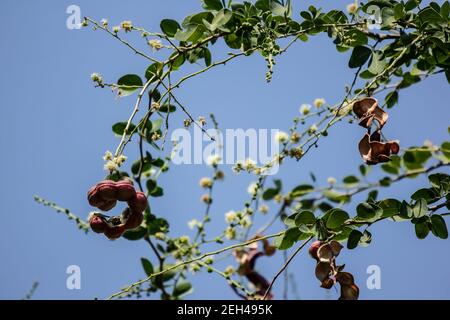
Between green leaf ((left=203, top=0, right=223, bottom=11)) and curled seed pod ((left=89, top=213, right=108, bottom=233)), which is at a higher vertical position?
green leaf ((left=203, top=0, right=223, bottom=11))

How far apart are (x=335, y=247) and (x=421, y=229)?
234 millimetres

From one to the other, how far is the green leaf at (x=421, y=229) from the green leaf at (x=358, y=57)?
48 cm

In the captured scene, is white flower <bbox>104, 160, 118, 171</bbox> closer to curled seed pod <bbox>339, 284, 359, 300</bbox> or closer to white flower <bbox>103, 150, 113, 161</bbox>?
white flower <bbox>103, 150, 113, 161</bbox>

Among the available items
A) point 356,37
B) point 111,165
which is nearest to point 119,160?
point 111,165

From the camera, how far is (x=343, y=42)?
2145mm

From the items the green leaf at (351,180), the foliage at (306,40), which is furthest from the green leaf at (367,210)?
the green leaf at (351,180)

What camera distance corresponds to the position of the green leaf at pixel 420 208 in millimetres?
1890

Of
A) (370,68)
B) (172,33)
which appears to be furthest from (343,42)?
(172,33)

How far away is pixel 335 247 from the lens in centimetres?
188

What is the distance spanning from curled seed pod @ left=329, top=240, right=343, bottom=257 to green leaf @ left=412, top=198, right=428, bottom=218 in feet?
0.65

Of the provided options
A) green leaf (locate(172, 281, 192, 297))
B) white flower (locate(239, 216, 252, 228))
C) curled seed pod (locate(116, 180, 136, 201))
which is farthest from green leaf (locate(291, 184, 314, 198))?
curled seed pod (locate(116, 180, 136, 201))

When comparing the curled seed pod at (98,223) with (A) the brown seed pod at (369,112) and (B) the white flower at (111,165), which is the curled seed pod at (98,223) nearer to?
(B) the white flower at (111,165)

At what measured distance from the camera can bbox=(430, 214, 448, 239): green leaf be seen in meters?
1.91
